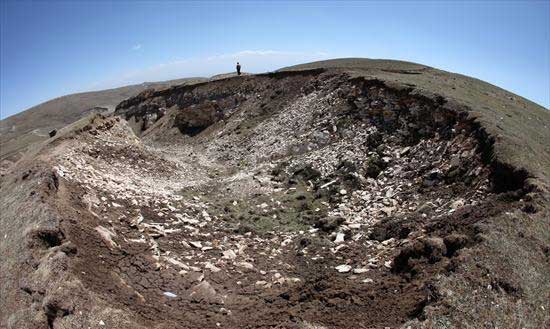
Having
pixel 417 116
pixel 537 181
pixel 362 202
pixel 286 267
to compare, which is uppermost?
pixel 417 116

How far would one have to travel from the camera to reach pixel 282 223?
1639 cm

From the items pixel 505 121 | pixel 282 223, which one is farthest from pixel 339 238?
pixel 505 121

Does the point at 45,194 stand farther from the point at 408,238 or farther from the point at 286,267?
the point at 408,238

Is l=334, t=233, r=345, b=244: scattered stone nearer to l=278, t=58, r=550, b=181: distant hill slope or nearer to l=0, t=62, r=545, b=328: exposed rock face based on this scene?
l=0, t=62, r=545, b=328: exposed rock face

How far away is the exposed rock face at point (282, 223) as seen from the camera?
9.54 m

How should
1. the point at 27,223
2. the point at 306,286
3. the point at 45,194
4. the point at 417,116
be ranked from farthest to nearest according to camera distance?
the point at 417,116, the point at 45,194, the point at 27,223, the point at 306,286

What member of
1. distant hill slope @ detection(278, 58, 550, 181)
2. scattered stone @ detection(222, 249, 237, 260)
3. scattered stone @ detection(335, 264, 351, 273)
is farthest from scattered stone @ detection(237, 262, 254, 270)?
distant hill slope @ detection(278, 58, 550, 181)

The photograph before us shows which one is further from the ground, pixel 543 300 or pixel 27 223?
pixel 27 223

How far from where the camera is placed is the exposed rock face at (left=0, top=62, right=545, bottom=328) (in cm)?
954

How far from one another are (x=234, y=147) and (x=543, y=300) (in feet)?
74.8

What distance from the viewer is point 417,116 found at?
68.4ft

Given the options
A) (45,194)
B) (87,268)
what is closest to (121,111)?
(45,194)

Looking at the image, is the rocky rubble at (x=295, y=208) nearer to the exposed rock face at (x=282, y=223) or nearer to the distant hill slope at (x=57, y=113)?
the exposed rock face at (x=282, y=223)

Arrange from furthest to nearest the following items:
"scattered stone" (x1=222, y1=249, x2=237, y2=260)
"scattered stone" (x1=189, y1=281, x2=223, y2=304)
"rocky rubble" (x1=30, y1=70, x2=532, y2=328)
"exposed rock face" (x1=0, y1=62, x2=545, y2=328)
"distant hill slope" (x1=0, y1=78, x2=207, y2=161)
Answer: "distant hill slope" (x1=0, y1=78, x2=207, y2=161), "scattered stone" (x1=222, y1=249, x2=237, y2=260), "scattered stone" (x1=189, y1=281, x2=223, y2=304), "rocky rubble" (x1=30, y1=70, x2=532, y2=328), "exposed rock face" (x1=0, y1=62, x2=545, y2=328)
